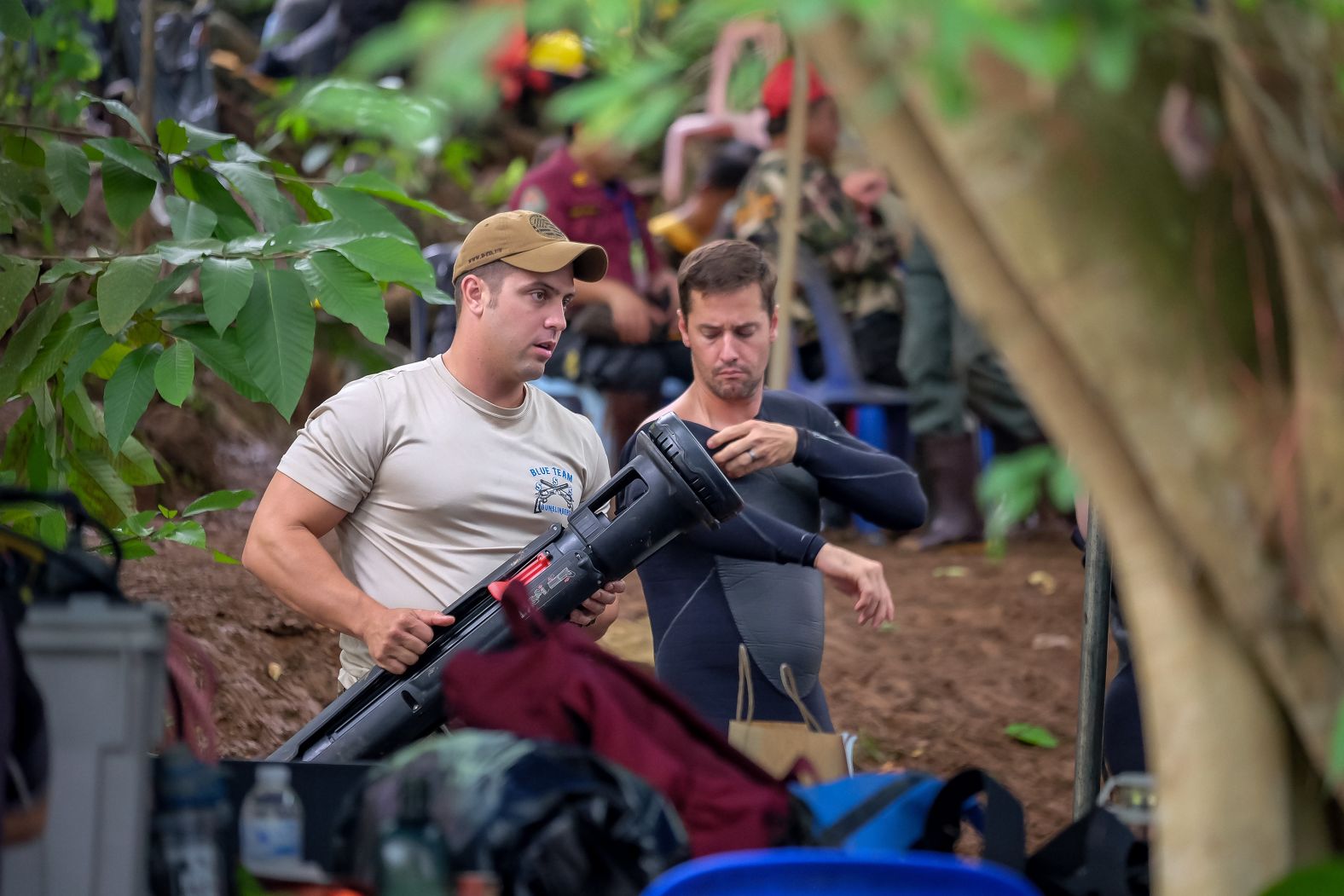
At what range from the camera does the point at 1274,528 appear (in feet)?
3.79

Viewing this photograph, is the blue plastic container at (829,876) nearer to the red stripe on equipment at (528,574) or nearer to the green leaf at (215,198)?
the red stripe on equipment at (528,574)

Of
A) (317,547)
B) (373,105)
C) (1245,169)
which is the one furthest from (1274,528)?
(317,547)

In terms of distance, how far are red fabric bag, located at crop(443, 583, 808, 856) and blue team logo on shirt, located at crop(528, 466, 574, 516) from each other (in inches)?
43.5

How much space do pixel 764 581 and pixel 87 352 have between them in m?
1.29

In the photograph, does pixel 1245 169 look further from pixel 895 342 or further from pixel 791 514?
pixel 895 342

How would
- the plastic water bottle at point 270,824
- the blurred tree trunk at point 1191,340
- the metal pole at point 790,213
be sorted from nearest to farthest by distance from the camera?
the blurred tree trunk at point 1191,340 < the plastic water bottle at point 270,824 < the metal pole at point 790,213

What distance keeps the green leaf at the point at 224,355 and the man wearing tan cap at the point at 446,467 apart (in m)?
0.23

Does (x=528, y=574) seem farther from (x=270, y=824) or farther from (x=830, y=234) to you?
(x=830, y=234)

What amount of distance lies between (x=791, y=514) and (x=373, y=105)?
1714 millimetres

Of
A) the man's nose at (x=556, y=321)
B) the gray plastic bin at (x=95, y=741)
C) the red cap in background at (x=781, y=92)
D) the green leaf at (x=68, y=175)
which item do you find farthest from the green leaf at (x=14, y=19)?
the red cap in background at (x=781, y=92)

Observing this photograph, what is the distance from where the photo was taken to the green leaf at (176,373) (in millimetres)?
2252

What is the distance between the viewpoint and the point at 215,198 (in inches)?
102

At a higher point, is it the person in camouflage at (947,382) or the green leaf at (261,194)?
the green leaf at (261,194)

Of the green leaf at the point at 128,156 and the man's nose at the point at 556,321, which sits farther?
the man's nose at the point at 556,321
